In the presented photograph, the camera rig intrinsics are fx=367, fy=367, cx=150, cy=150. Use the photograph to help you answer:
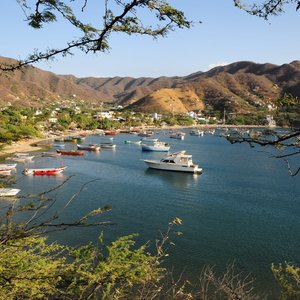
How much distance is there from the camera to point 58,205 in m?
26.5

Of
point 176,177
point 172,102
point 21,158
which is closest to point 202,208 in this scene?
point 176,177

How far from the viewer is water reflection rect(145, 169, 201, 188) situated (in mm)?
34875

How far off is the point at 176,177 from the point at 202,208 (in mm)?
12261

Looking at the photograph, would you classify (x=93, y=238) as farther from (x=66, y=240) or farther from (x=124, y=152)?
(x=124, y=152)

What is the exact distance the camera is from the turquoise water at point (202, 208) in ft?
58.4

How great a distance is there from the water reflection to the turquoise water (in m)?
0.09

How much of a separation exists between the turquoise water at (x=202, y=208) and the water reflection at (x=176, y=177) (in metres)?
0.09

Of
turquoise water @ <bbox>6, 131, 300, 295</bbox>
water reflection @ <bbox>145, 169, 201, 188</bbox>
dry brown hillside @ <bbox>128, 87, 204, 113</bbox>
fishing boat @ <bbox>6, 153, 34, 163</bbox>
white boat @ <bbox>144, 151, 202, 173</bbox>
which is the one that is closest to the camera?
turquoise water @ <bbox>6, 131, 300, 295</bbox>

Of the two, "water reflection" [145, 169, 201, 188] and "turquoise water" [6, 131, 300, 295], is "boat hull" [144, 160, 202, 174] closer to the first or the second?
"water reflection" [145, 169, 201, 188]

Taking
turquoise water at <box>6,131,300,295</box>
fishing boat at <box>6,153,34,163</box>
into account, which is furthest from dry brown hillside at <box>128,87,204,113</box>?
turquoise water at <box>6,131,300,295</box>

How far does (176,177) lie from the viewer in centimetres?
3809

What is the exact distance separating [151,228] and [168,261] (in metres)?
4.71

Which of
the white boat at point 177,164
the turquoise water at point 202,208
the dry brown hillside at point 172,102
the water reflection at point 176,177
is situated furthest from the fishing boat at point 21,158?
the dry brown hillside at point 172,102

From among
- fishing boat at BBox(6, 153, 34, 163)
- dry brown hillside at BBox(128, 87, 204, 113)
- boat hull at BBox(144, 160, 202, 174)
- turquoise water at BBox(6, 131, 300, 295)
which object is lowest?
turquoise water at BBox(6, 131, 300, 295)
